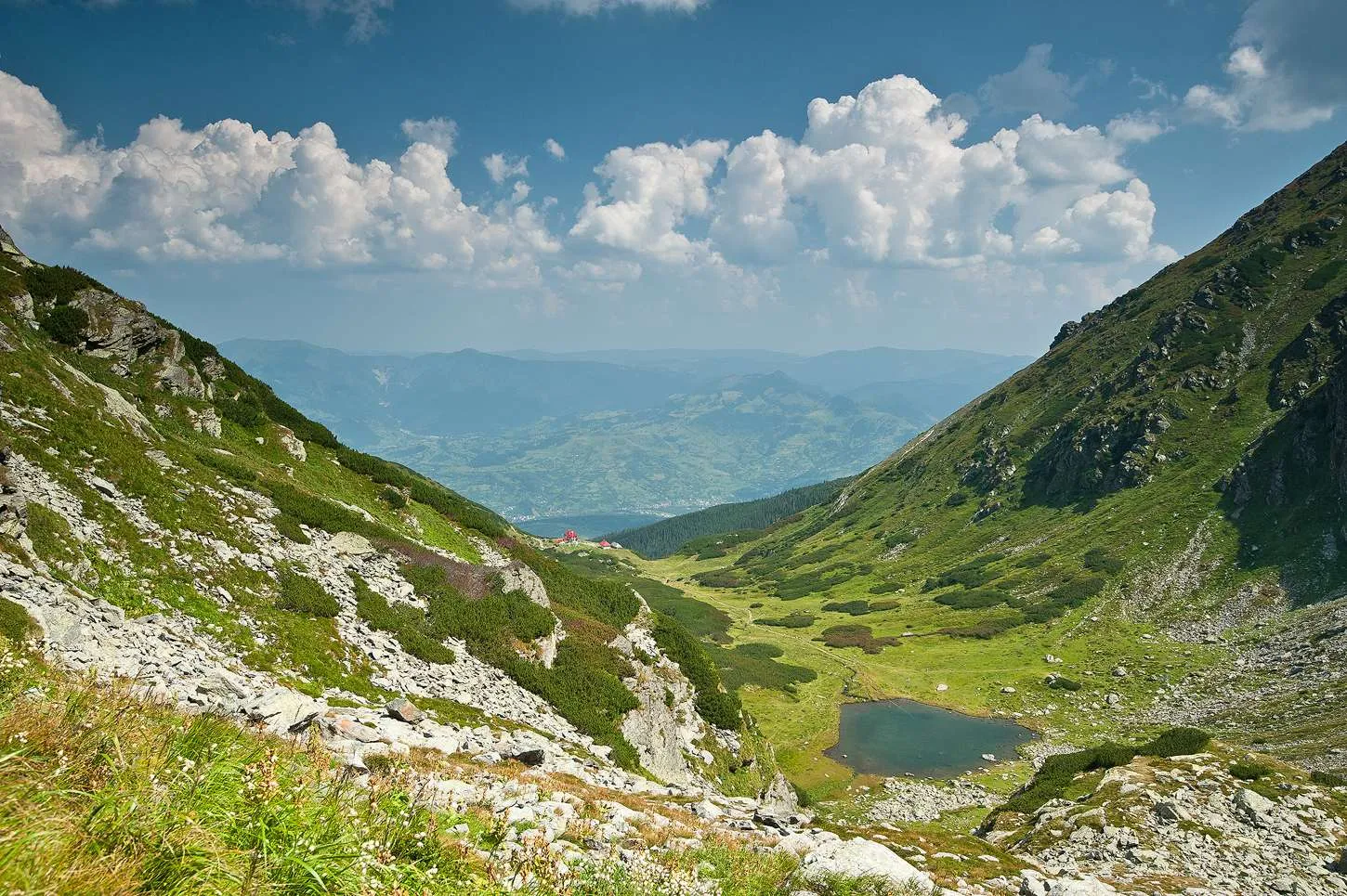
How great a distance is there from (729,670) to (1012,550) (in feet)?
287

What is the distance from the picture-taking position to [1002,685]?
3403 inches

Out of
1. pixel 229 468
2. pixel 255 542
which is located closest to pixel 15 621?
pixel 255 542

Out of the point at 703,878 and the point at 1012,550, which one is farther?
the point at 1012,550

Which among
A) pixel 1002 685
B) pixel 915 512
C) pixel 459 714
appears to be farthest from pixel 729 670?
pixel 915 512

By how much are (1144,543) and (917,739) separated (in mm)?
73292

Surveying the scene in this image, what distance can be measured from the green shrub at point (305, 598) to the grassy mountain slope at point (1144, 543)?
53608 mm

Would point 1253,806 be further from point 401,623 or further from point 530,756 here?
point 401,623

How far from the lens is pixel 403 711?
63.1 feet

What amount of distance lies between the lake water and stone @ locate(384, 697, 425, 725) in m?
55.9

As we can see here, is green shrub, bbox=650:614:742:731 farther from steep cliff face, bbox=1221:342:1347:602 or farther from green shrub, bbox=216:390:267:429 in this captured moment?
steep cliff face, bbox=1221:342:1347:602

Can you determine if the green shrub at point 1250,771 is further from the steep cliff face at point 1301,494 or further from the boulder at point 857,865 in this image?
the steep cliff face at point 1301,494

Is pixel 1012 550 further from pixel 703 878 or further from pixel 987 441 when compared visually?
pixel 703 878

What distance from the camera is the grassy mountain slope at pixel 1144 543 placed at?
80.0m

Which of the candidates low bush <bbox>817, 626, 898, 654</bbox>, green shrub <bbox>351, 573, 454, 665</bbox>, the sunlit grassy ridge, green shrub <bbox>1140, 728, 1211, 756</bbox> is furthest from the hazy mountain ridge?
the sunlit grassy ridge
